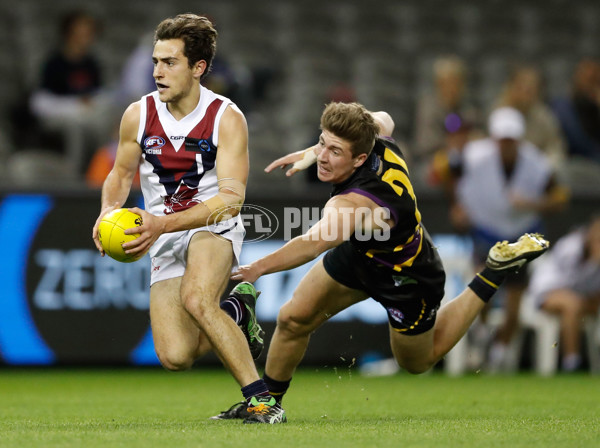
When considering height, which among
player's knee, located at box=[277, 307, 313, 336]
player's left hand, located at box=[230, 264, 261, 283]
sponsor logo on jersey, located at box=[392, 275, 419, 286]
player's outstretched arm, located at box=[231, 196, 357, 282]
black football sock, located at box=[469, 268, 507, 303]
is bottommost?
player's knee, located at box=[277, 307, 313, 336]

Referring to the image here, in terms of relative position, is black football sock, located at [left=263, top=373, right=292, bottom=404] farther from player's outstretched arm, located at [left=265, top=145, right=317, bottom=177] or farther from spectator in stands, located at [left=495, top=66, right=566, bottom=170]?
spectator in stands, located at [left=495, top=66, right=566, bottom=170]

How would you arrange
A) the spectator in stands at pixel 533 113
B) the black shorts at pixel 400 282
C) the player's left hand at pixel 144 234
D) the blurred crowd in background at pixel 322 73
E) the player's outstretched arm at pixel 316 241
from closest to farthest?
the player's outstretched arm at pixel 316 241
the player's left hand at pixel 144 234
the black shorts at pixel 400 282
the spectator in stands at pixel 533 113
the blurred crowd in background at pixel 322 73

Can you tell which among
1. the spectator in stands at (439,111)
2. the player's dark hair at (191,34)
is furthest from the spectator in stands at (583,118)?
the player's dark hair at (191,34)

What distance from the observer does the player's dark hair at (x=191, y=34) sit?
6.57 meters

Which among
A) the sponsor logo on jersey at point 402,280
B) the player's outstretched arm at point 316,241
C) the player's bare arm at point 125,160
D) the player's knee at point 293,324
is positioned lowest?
the player's knee at point 293,324

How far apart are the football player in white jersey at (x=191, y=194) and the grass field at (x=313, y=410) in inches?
20.2

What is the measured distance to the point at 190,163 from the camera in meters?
6.73

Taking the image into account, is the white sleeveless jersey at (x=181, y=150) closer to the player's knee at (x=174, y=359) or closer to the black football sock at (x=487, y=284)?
the player's knee at (x=174, y=359)

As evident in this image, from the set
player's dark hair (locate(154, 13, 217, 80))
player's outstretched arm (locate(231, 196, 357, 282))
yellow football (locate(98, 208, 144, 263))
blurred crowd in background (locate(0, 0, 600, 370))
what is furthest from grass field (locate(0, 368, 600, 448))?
player's dark hair (locate(154, 13, 217, 80))

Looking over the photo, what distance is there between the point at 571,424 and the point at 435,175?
18.7 ft

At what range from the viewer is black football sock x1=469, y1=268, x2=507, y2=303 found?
24.7 feet

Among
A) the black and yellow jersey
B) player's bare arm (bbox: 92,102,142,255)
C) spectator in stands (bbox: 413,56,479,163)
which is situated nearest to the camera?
the black and yellow jersey

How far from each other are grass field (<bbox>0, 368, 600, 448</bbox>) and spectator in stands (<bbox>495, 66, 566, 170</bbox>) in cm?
289

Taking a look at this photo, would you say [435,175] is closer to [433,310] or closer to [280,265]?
[433,310]
